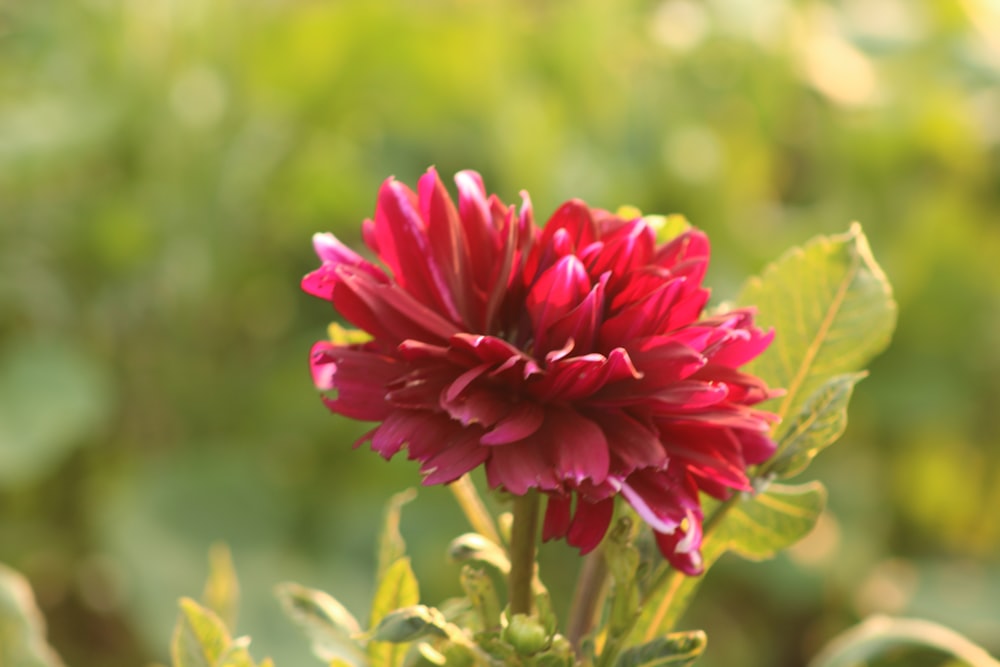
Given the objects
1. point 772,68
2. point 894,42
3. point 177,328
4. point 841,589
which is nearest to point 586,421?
point 841,589

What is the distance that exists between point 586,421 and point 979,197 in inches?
44.2

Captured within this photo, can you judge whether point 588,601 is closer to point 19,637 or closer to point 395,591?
point 395,591

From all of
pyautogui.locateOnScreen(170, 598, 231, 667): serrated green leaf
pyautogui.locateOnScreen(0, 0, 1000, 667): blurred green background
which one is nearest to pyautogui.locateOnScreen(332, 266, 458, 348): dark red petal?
pyautogui.locateOnScreen(170, 598, 231, 667): serrated green leaf

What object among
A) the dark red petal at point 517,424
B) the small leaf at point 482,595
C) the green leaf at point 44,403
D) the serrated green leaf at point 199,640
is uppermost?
the dark red petal at point 517,424

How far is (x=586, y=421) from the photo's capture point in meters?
0.29

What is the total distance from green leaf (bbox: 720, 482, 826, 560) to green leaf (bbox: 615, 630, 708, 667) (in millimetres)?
58

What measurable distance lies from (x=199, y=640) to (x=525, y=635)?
0.36 feet

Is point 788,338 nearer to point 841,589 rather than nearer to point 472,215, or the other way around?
point 472,215

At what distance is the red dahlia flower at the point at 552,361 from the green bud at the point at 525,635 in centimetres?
2

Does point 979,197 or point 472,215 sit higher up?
point 472,215

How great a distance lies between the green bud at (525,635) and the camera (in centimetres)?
28

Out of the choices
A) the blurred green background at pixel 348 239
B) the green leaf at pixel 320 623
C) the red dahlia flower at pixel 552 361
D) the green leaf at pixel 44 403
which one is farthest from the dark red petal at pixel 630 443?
the green leaf at pixel 44 403

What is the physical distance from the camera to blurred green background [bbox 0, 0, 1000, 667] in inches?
40.1

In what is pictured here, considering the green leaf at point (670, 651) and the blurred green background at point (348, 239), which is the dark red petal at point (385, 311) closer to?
the green leaf at point (670, 651)
